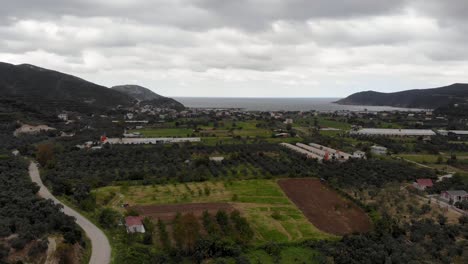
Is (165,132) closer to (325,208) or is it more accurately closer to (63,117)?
(63,117)

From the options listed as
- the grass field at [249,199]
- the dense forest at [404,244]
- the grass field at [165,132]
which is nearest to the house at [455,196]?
the dense forest at [404,244]

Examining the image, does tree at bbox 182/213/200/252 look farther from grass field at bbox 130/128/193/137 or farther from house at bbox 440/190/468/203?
grass field at bbox 130/128/193/137

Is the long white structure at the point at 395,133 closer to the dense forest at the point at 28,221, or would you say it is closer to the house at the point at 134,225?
the house at the point at 134,225

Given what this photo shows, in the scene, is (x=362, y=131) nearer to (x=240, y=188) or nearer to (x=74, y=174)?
(x=240, y=188)

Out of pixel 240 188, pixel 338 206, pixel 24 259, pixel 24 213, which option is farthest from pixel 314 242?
pixel 24 213

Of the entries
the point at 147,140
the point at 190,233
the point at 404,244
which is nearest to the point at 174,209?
the point at 190,233

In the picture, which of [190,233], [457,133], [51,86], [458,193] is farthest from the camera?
[51,86]
